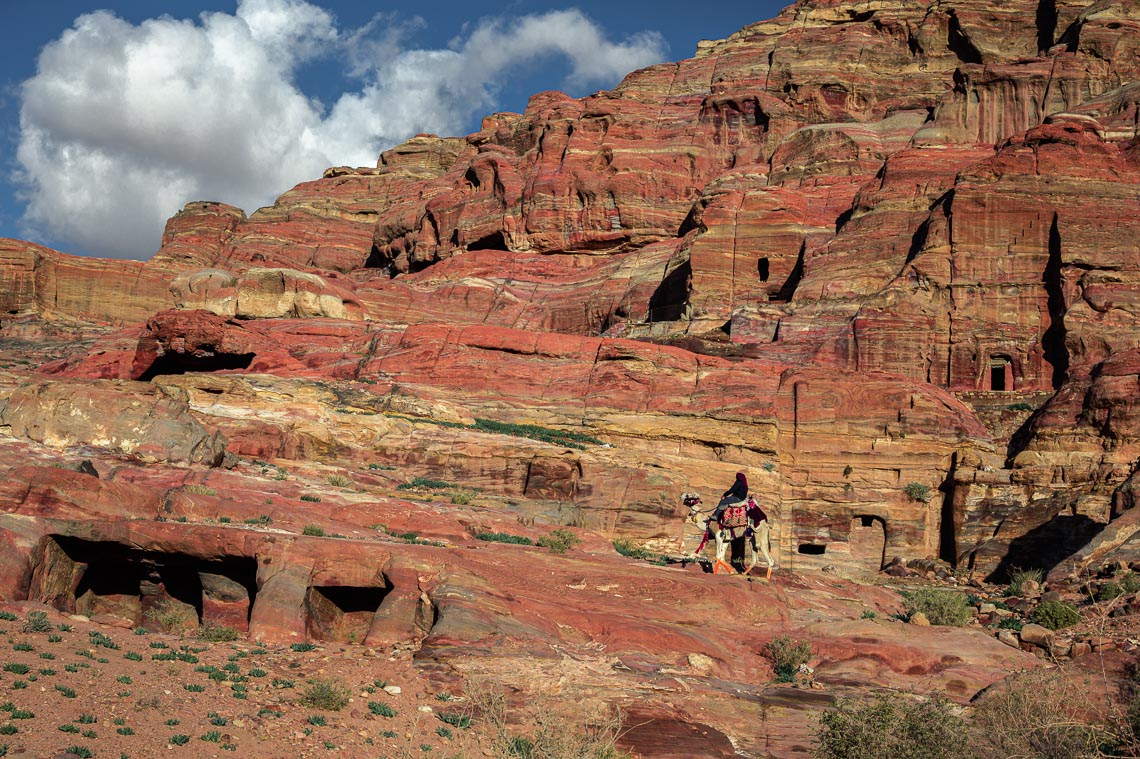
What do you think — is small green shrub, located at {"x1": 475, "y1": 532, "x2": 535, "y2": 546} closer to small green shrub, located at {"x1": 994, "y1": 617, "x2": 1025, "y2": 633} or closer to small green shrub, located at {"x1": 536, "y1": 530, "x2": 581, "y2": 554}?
small green shrub, located at {"x1": 536, "y1": 530, "x2": 581, "y2": 554}

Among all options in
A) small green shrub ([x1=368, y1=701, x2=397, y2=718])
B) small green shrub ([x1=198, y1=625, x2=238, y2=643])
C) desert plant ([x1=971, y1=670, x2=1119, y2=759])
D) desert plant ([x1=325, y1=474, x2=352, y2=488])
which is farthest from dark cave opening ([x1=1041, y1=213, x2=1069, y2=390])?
small green shrub ([x1=368, y1=701, x2=397, y2=718])

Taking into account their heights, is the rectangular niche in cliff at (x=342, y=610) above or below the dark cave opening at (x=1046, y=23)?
below

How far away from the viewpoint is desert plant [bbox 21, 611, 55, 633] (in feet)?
45.2

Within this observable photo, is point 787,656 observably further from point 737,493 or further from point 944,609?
point 944,609

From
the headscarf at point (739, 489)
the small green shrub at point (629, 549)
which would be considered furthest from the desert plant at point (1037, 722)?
the small green shrub at point (629, 549)

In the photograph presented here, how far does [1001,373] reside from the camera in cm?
5047

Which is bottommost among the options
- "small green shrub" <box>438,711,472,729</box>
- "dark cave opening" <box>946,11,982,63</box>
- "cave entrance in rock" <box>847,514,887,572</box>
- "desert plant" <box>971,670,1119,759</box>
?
"small green shrub" <box>438,711,472,729</box>

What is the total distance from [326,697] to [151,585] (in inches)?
268

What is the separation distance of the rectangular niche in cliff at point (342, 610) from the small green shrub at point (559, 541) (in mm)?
5959

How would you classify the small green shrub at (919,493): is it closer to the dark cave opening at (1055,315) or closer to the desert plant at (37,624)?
the dark cave opening at (1055,315)

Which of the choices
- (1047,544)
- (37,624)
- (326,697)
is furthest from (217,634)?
(1047,544)

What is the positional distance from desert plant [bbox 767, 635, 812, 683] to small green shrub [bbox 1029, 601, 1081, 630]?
654cm

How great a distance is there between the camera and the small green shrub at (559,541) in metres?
23.5

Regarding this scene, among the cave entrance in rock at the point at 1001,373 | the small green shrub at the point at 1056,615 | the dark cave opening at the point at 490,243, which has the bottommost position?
the small green shrub at the point at 1056,615
